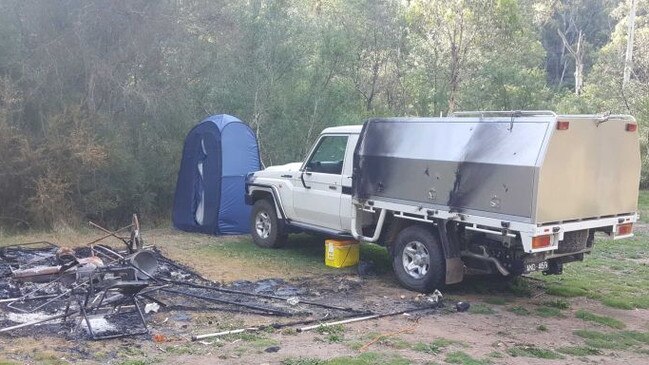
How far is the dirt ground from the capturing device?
6.02m

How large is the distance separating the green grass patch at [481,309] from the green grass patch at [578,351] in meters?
1.35

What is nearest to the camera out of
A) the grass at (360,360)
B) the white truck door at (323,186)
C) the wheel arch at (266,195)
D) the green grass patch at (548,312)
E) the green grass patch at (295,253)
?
the grass at (360,360)

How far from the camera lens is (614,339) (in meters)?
7.04

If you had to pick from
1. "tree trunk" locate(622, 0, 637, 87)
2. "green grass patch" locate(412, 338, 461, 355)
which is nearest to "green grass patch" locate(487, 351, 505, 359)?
"green grass patch" locate(412, 338, 461, 355)

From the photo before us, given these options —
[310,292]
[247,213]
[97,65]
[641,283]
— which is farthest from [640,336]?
[97,65]

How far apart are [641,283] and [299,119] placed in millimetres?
9221

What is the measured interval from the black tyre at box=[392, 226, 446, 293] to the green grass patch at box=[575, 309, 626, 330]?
5.27ft

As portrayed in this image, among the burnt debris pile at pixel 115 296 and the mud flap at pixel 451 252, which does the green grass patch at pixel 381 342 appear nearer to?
the burnt debris pile at pixel 115 296

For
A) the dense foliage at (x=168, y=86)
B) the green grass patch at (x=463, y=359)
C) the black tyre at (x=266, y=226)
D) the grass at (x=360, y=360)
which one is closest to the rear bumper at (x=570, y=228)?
the green grass patch at (x=463, y=359)

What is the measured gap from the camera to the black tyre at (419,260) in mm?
8438

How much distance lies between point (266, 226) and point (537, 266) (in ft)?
16.3

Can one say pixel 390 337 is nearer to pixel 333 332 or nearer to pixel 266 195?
pixel 333 332

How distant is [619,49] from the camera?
32594 mm

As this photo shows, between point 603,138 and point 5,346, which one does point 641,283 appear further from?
point 5,346
